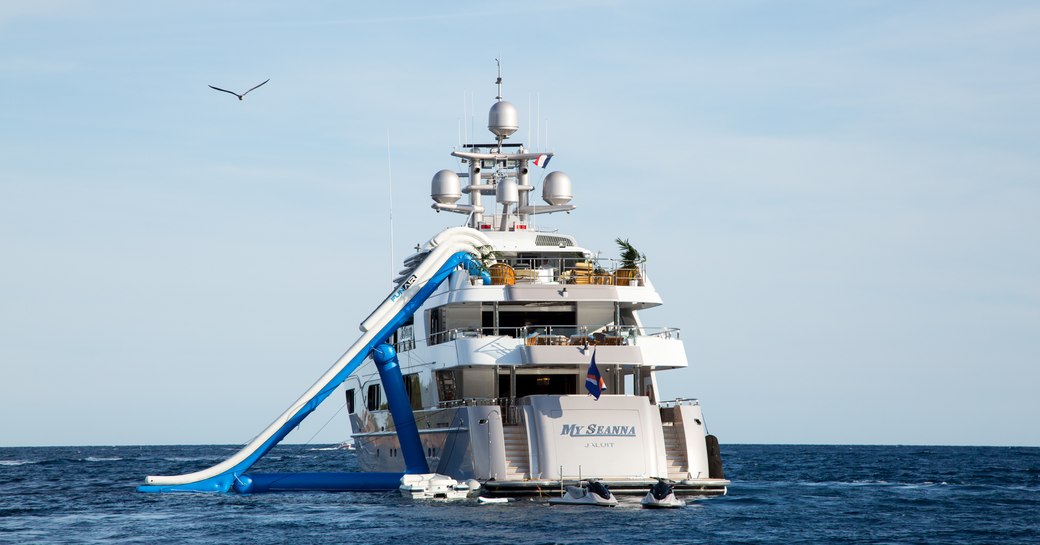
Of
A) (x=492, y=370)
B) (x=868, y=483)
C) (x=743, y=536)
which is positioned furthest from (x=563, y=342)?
(x=868, y=483)

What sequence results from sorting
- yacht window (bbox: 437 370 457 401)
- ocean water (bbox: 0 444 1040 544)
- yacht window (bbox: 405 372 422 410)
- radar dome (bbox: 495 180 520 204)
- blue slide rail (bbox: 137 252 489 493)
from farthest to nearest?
radar dome (bbox: 495 180 520 204) < yacht window (bbox: 405 372 422 410) < blue slide rail (bbox: 137 252 489 493) < yacht window (bbox: 437 370 457 401) < ocean water (bbox: 0 444 1040 544)

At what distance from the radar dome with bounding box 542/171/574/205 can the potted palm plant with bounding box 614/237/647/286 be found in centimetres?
850

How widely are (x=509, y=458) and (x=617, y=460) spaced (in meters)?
2.82

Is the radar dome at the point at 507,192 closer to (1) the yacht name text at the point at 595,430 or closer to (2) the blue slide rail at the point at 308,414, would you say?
(2) the blue slide rail at the point at 308,414

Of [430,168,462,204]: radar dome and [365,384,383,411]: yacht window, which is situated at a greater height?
[430,168,462,204]: radar dome

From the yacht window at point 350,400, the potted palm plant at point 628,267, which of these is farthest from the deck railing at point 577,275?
the yacht window at point 350,400

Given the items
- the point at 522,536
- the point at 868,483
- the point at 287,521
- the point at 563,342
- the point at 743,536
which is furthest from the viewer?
the point at 868,483

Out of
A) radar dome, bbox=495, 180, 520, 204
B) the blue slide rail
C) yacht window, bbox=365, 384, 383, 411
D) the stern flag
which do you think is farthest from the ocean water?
radar dome, bbox=495, 180, 520, 204

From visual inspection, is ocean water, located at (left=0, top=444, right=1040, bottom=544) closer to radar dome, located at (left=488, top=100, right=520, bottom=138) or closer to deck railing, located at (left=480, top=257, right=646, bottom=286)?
deck railing, located at (left=480, top=257, right=646, bottom=286)

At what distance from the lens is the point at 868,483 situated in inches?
2060

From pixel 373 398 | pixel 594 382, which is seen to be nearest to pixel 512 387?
pixel 594 382

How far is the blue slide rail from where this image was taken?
37.9 metres

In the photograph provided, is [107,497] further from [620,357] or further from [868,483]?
[868,483]

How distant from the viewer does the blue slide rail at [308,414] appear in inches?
1491
